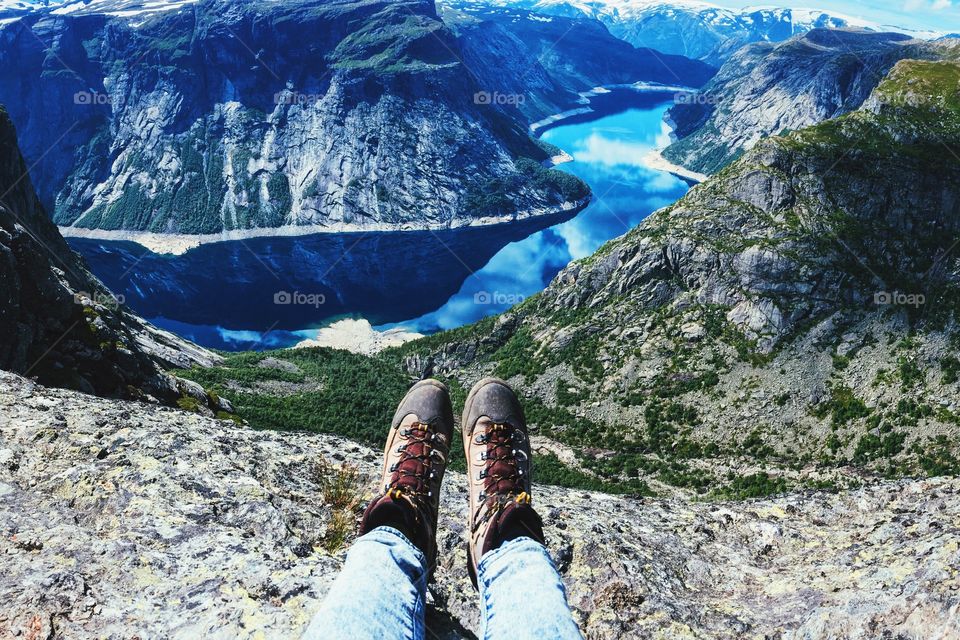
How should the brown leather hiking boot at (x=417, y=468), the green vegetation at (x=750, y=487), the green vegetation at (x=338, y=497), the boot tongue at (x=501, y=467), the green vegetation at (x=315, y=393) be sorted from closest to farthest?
the brown leather hiking boot at (x=417, y=468) → the boot tongue at (x=501, y=467) → the green vegetation at (x=338, y=497) → the green vegetation at (x=750, y=487) → the green vegetation at (x=315, y=393)

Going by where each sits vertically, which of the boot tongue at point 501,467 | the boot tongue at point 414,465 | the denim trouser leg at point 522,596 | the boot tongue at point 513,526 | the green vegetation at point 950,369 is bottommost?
the green vegetation at point 950,369

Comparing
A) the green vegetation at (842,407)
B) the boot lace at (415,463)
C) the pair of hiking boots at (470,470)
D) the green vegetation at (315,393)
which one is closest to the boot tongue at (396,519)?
the pair of hiking boots at (470,470)

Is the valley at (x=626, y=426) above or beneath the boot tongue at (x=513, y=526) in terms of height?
beneath

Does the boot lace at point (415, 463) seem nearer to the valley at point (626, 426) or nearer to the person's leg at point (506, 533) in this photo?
the person's leg at point (506, 533)

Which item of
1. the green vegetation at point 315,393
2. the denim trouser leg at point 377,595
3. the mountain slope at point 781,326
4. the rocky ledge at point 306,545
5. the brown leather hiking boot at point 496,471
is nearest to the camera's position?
the denim trouser leg at point 377,595

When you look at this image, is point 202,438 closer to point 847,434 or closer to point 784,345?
point 847,434

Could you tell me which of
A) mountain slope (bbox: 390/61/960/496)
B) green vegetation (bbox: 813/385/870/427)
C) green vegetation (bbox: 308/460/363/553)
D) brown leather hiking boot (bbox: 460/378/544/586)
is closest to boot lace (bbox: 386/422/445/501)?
brown leather hiking boot (bbox: 460/378/544/586)

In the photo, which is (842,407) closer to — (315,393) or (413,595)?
(315,393)
